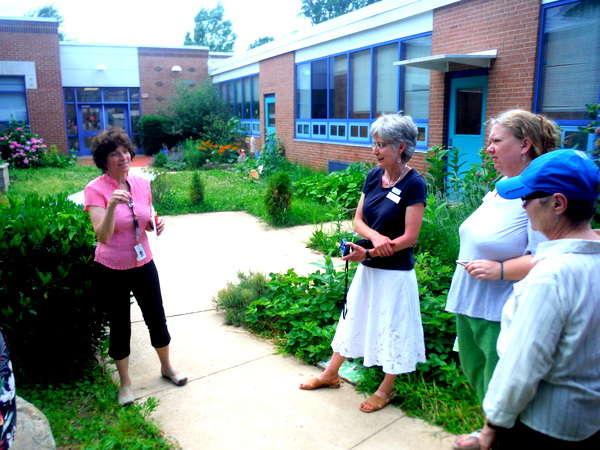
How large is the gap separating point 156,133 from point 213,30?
142 feet

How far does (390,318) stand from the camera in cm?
319

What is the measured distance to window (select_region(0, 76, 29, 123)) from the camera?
22.0m

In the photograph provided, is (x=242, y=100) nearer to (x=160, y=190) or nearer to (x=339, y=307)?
(x=160, y=190)

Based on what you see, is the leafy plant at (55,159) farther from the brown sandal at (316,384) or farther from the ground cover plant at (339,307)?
the brown sandal at (316,384)

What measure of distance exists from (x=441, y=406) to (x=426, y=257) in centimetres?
241

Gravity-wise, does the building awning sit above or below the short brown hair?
above

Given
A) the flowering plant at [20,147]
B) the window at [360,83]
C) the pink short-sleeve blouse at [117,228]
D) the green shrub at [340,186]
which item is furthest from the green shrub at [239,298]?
the flowering plant at [20,147]

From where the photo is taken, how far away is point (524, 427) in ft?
5.63

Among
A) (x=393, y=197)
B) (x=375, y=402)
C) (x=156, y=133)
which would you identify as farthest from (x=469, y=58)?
(x=156, y=133)

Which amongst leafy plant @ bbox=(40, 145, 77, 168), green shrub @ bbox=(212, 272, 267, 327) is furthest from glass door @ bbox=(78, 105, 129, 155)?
green shrub @ bbox=(212, 272, 267, 327)

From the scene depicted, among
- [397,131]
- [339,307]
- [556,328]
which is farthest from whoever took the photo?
[339,307]

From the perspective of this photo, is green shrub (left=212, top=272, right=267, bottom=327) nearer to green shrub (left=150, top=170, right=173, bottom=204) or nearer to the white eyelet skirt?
the white eyelet skirt

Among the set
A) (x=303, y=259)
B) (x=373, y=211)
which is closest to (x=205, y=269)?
(x=303, y=259)

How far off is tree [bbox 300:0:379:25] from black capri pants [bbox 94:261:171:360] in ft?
181
